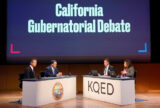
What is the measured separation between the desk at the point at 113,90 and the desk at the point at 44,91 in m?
0.92

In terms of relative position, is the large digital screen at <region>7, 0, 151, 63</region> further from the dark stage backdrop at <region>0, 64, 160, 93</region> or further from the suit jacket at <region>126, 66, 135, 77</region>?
the suit jacket at <region>126, 66, 135, 77</region>

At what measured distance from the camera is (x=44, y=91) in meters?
→ 6.07

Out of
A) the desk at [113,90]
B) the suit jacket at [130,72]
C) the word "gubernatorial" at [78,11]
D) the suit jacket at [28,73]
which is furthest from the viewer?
the word "gubernatorial" at [78,11]

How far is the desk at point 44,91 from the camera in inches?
231

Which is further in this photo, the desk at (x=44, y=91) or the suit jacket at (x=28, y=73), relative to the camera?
the suit jacket at (x=28, y=73)

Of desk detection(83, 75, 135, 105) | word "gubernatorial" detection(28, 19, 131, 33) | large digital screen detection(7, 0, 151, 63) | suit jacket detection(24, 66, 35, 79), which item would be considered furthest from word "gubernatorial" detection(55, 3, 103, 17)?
suit jacket detection(24, 66, 35, 79)

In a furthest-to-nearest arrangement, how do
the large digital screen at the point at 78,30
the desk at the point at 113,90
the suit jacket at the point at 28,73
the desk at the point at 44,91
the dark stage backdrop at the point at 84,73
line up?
the dark stage backdrop at the point at 84,73 → the large digital screen at the point at 78,30 → the suit jacket at the point at 28,73 → the desk at the point at 113,90 → the desk at the point at 44,91

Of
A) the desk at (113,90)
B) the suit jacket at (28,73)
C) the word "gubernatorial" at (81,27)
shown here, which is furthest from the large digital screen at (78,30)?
the suit jacket at (28,73)

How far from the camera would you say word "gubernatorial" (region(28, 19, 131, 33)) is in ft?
27.8

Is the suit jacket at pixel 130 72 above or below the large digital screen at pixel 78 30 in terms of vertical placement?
below

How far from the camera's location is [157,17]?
8852mm

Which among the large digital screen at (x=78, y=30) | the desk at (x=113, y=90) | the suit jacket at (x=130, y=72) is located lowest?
the desk at (x=113, y=90)

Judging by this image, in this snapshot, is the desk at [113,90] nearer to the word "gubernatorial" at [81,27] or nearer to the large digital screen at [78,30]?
the large digital screen at [78,30]

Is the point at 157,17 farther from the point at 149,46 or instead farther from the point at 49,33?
the point at 49,33
